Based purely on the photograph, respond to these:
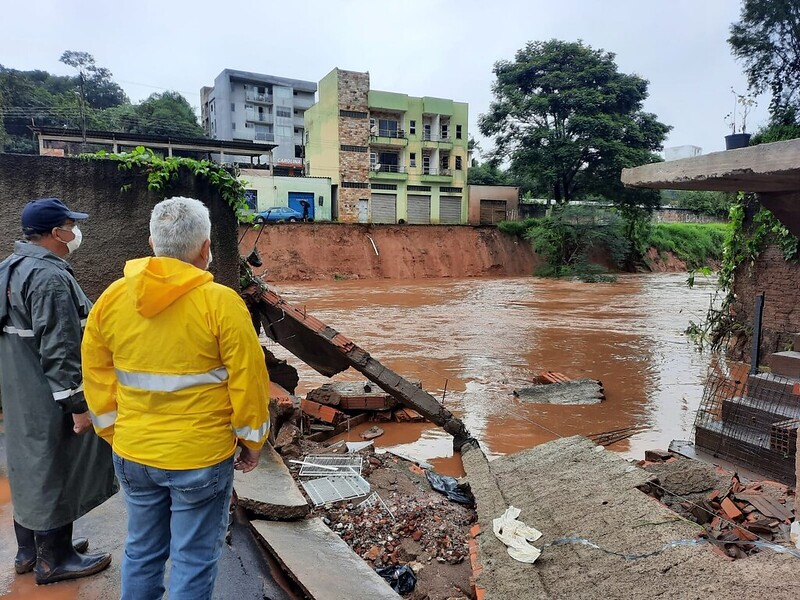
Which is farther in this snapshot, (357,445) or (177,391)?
(357,445)

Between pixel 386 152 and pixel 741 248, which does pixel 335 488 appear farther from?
pixel 386 152

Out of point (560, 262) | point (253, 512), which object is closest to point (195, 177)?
point (253, 512)

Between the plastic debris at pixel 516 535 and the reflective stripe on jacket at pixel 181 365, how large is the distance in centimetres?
186

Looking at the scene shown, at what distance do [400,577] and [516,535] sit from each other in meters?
0.87

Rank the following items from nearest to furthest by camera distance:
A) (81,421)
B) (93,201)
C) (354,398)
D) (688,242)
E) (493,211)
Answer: (81,421) → (93,201) → (354,398) → (688,242) → (493,211)

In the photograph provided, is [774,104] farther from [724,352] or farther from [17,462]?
[17,462]

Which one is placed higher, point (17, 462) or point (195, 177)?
point (195, 177)

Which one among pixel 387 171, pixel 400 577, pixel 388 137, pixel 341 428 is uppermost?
pixel 388 137

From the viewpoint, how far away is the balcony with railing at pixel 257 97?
54.6 meters

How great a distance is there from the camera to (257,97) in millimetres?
55031

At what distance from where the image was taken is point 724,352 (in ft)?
41.1

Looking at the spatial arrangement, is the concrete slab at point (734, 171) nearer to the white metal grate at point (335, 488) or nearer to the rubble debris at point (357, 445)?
the white metal grate at point (335, 488)

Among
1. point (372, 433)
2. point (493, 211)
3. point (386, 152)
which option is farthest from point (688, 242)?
point (372, 433)

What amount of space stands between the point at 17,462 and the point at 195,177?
353cm
